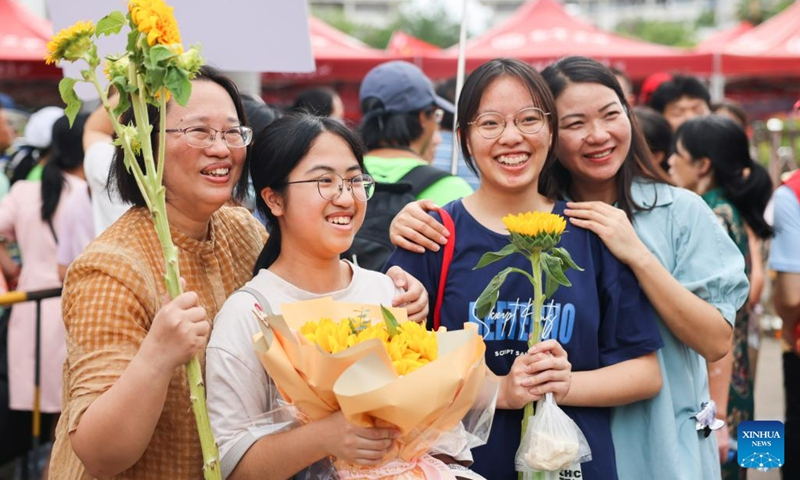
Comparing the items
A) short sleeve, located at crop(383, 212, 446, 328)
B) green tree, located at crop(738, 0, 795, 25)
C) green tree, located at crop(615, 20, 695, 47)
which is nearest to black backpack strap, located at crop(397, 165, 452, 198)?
short sleeve, located at crop(383, 212, 446, 328)

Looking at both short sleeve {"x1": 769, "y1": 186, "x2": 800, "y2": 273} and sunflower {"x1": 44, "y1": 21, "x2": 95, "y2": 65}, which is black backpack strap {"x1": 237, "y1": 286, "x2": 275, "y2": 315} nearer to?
sunflower {"x1": 44, "y1": 21, "x2": 95, "y2": 65}

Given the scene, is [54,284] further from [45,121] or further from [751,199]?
[751,199]

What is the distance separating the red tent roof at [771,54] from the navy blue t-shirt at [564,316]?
30.3 feet

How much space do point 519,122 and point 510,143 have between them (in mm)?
69

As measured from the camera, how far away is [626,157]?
2.77m

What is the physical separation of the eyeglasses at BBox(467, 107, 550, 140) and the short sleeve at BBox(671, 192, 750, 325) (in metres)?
0.53

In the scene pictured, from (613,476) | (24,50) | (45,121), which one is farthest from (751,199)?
(24,50)

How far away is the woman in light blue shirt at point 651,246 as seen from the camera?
2.54 metres

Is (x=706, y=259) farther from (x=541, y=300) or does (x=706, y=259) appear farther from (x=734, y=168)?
(x=734, y=168)

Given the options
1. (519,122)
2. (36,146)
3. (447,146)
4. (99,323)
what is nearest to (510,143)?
(519,122)

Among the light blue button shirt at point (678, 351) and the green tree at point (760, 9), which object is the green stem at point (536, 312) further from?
the green tree at point (760, 9)

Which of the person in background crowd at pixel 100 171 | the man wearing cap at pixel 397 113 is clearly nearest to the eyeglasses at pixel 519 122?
the man wearing cap at pixel 397 113

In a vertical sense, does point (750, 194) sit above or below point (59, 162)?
below

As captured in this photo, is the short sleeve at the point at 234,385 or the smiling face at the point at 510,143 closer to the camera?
the short sleeve at the point at 234,385
